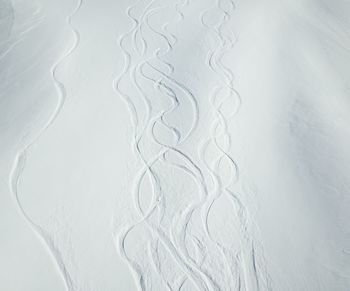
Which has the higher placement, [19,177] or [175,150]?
[19,177]

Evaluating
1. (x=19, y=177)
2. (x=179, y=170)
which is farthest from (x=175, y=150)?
(x=19, y=177)

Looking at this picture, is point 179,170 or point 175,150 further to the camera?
point 175,150

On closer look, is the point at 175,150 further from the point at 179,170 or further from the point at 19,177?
the point at 19,177

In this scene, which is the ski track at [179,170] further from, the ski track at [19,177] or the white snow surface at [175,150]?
the ski track at [19,177]

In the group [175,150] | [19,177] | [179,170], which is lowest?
[179,170]

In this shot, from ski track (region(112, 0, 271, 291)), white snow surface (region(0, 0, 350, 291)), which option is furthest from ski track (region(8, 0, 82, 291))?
ski track (region(112, 0, 271, 291))

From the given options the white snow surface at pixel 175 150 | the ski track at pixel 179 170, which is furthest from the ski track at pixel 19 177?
the ski track at pixel 179 170

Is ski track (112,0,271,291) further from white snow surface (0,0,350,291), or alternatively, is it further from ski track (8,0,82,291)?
ski track (8,0,82,291)

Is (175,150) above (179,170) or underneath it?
above
